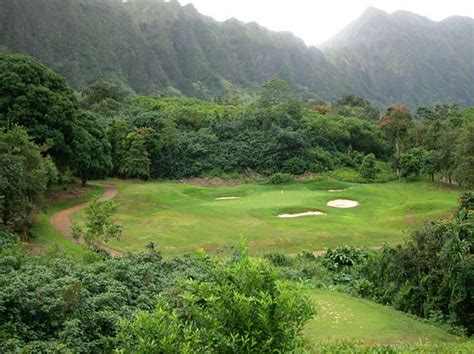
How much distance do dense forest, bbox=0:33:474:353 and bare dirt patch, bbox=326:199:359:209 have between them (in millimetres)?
9494

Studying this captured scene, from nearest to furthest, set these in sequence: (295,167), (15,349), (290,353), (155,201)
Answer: (290,353) → (15,349) → (155,201) → (295,167)

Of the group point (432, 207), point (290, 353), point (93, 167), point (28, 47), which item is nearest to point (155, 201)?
point (93, 167)

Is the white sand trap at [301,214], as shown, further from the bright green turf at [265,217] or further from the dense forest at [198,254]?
the dense forest at [198,254]

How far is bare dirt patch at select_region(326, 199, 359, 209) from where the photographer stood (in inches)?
1622

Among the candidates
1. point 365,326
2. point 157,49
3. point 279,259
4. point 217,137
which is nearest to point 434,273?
point 365,326

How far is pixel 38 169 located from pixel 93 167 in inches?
650

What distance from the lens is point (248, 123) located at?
66.8 meters

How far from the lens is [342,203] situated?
4247cm

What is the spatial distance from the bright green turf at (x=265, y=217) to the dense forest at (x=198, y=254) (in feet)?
12.2

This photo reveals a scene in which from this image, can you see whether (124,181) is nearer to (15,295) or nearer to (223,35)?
(15,295)

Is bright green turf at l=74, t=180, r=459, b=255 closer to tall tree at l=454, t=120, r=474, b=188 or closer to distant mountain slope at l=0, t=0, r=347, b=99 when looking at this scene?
tall tree at l=454, t=120, r=474, b=188

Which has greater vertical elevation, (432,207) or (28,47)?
(28,47)

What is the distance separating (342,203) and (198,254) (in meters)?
37.2

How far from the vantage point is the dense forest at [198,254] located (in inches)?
227
